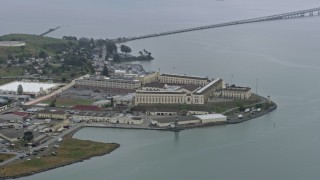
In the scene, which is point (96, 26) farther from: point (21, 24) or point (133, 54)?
point (133, 54)

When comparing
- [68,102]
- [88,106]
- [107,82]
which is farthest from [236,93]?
[68,102]

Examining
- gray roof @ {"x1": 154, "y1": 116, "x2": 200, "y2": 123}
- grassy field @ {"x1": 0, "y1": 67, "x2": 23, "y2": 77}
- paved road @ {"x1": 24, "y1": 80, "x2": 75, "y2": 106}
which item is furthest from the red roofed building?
grassy field @ {"x1": 0, "y1": 67, "x2": 23, "y2": 77}

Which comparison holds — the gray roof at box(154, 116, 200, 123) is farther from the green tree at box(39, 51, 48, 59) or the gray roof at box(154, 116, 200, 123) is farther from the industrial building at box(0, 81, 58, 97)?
the green tree at box(39, 51, 48, 59)

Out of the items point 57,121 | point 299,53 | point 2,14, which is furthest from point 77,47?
point 2,14

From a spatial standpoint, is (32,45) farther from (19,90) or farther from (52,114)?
(52,114)

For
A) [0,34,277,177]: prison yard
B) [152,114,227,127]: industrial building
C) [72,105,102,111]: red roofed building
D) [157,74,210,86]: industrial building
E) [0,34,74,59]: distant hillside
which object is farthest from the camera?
[0,34,74,59]: distant hillside

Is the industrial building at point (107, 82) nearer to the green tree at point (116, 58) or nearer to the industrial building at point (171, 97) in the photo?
the industrial building at point (171, 97)
